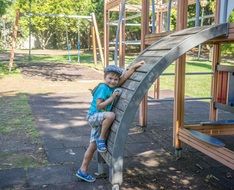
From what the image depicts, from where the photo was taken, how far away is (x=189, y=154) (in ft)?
16.3

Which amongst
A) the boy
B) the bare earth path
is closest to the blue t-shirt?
the boy

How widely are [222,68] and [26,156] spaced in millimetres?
2864

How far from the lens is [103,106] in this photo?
12.3 ft

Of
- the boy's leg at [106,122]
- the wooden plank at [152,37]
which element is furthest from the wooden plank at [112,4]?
the boy's leg at [106,122]

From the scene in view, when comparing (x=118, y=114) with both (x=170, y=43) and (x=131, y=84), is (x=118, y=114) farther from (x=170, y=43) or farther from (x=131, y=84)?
(x=170, y=43)

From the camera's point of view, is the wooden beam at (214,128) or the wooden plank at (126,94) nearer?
the wooden plank at (126,94)

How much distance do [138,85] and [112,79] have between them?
0.56 metres

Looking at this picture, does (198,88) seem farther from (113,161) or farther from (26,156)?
(113,161)

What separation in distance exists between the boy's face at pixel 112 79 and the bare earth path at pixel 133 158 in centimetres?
100

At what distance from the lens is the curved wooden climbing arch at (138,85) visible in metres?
3.33

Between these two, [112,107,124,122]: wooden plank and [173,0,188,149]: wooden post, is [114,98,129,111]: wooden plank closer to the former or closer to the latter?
[112,107,124,122]: wooden plank

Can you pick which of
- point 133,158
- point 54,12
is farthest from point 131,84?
point 54,12

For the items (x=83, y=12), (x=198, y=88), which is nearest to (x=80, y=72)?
(x=198, y=88)

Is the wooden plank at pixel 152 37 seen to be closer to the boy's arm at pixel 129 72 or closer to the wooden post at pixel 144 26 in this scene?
the wooden post at pixel 144 26
